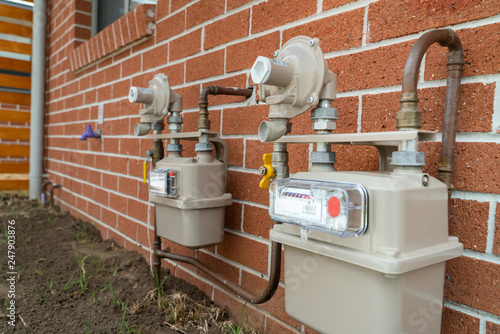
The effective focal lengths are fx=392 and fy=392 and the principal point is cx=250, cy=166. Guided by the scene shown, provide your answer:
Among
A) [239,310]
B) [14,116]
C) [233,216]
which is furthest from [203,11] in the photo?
[14,116]

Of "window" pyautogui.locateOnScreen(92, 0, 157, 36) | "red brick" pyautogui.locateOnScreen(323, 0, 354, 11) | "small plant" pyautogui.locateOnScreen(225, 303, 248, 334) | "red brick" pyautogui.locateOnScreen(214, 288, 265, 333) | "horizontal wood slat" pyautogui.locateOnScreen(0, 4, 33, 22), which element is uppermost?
"horizontal wood slat" pyautogui.locateOnScreen(0, 4, 33, 22)

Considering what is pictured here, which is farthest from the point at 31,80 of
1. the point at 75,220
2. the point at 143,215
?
the point at 143,215

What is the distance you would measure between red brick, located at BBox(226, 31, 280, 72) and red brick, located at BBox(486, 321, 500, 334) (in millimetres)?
981

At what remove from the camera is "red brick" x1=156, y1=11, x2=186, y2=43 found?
6.06 feet

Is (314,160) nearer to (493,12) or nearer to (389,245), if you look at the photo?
(389,245)

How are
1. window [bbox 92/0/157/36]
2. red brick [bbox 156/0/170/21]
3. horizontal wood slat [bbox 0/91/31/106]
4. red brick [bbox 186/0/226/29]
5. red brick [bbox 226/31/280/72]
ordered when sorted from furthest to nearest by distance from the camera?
horizontal wood slat [bbox 0/91/31/106] → window [bbox 92/0/157/36] → red brick [bbox 156/0/170/21] → red brick [bbox 186/0/226/29] → red brick [bbox 226/31/280/72]

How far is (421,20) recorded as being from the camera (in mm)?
954

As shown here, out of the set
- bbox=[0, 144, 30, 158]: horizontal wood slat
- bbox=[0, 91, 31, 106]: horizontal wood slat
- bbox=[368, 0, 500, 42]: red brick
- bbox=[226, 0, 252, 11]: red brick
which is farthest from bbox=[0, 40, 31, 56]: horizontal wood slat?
bbox=[368, 0, 500, 42]: red brick

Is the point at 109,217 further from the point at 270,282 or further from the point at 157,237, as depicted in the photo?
the point at 270,282

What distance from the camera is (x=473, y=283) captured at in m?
0.86

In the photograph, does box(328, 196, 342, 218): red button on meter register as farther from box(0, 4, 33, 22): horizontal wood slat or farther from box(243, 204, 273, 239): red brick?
box(0, 4, 33, 22): horizontal wood slat

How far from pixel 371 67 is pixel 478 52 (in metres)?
0.27

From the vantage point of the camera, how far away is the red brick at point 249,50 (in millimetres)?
1350

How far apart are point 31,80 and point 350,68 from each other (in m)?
4.05
